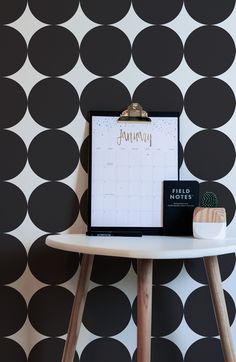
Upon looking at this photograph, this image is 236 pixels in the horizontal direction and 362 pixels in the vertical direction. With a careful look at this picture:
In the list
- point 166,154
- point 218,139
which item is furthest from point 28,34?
point 218,139

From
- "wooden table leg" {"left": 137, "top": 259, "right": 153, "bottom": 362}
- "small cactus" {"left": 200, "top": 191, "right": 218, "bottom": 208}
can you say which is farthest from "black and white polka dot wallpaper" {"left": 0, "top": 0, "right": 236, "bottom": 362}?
"wooden table leg" {"left": 137, "top": 259, "right": 153, "bottom": 362}

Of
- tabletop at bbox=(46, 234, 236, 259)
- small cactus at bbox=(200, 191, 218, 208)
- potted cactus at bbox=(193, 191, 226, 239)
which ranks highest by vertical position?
small cactus at bbox=(200, 191, 218, 208)

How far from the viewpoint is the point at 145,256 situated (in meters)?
0.94

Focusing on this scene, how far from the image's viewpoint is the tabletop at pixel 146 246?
95 cm

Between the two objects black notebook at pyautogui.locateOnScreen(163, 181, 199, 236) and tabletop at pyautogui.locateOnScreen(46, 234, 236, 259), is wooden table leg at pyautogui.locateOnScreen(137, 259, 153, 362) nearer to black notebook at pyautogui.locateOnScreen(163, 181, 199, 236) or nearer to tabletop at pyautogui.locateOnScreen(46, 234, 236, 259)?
tabletop at pyautogui.locateOnScreen(46, 234, 236, 259)

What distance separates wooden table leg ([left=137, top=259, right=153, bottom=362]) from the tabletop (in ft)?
0.17

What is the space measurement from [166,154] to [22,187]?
499 millimetres

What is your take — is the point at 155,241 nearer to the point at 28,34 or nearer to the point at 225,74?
the point at 225,74

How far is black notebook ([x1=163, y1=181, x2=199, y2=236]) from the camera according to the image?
4.35 ft

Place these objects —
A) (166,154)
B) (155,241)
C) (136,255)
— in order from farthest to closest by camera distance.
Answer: (166,154) → (155,241) → (136,255)

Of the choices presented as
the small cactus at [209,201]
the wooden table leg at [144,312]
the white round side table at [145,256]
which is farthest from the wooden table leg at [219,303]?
the wooden table leg at [144,312]

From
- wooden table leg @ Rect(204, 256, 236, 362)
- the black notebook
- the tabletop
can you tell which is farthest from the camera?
the black notebook

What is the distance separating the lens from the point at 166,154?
1.40m

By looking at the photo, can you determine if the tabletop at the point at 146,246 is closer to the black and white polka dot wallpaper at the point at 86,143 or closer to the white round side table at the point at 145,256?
the white round side table at the point at 145,256
